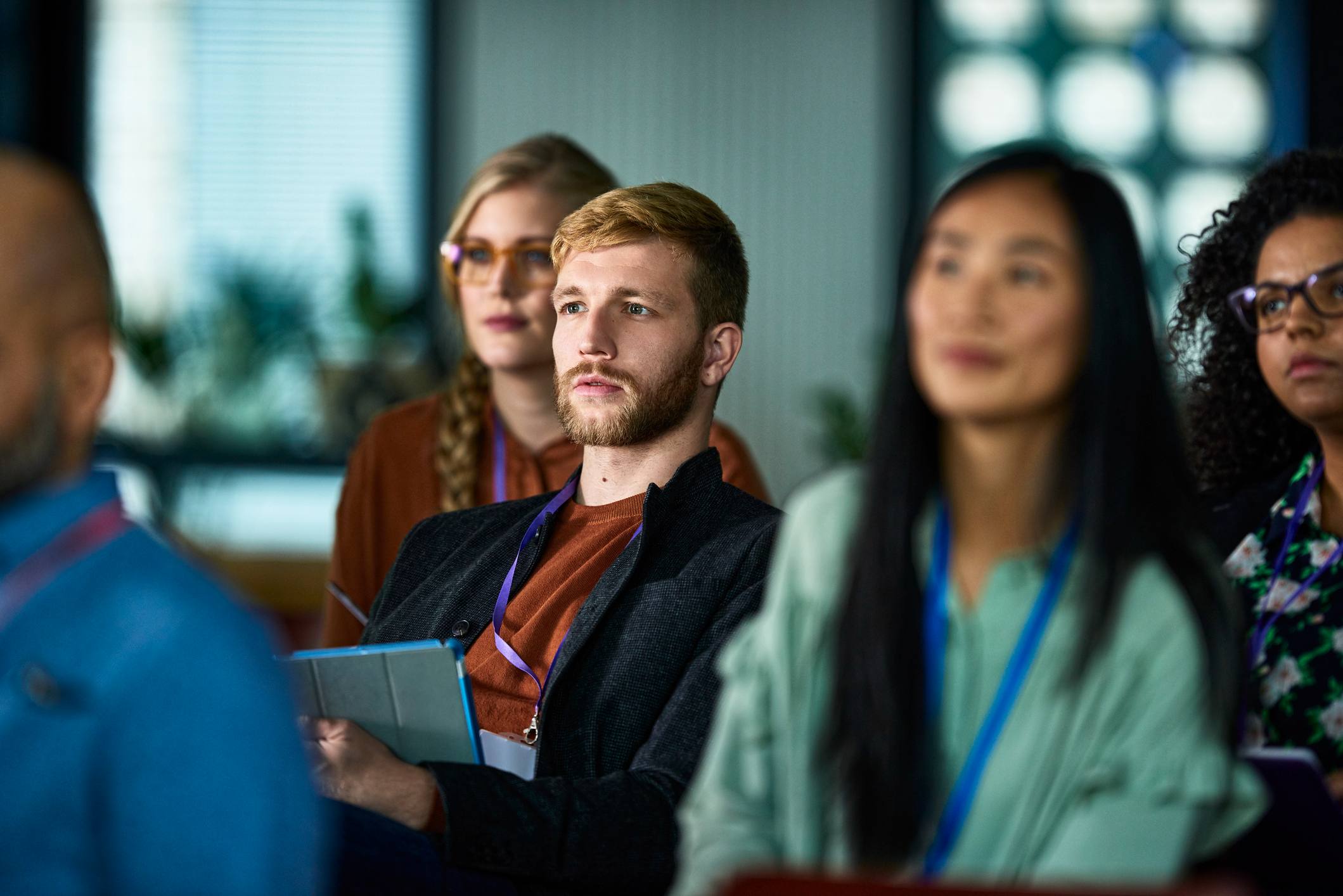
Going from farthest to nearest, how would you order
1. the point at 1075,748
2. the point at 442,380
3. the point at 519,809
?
the point at 442,380, the point at 519,809, the point at 1075,748

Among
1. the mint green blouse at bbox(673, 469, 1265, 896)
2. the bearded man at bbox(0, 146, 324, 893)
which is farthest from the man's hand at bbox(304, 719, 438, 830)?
the bearded man at bbox(0, 146, 324, 893)

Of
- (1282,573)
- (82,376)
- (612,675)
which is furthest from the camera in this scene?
(1282,573)

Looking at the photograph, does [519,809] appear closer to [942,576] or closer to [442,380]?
[942,576]

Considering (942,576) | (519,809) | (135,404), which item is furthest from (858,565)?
(135,404)

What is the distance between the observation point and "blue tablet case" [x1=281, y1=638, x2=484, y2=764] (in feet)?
6.35

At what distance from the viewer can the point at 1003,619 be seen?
A: 1.42m

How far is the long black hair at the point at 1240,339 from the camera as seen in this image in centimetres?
252

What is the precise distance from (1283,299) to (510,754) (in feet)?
4.40

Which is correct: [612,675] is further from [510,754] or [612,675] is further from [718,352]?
[718,352]

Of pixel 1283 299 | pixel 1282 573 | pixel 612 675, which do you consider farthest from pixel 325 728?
pixel 1283 299

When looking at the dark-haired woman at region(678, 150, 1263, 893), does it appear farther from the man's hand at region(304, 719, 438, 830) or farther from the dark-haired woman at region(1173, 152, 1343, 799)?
the dark-haired woman at region(1173, 152, 1343, 799)

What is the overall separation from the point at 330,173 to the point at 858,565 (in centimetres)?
593

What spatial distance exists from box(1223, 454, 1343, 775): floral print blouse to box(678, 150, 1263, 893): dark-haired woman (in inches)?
31.1

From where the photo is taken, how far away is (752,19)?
22.9 ft
